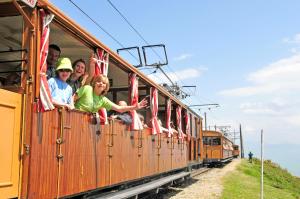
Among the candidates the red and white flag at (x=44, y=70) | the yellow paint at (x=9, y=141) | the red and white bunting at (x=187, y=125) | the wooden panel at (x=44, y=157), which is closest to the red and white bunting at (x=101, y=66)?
the wooden panel at (x=44, y=157)

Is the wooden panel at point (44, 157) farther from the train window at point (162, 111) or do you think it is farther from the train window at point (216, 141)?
the train window at point (216, 141)

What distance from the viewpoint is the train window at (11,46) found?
16.3ft

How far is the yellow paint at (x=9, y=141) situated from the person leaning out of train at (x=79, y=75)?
5.88ft

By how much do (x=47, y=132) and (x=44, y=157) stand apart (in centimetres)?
31

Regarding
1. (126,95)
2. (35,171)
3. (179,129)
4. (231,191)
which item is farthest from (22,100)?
(231,191)

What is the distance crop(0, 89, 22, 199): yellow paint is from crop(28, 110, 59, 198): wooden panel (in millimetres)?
220

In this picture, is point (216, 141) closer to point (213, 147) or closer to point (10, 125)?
point (213, 147)

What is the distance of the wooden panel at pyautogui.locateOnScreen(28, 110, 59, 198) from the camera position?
4.89 m

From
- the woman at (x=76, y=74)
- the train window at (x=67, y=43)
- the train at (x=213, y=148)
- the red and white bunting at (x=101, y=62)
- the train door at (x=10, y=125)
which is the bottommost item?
the train at (x=213, y=148)

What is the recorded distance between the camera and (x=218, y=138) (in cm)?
3195

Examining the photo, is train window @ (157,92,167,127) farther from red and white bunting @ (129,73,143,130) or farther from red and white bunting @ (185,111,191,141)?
red and white bunting @ (129,73,143,130)

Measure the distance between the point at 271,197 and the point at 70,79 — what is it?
438 inches

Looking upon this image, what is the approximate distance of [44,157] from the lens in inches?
204

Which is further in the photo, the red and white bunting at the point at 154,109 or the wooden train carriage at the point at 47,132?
the red and white bunting at the point at 154,109
